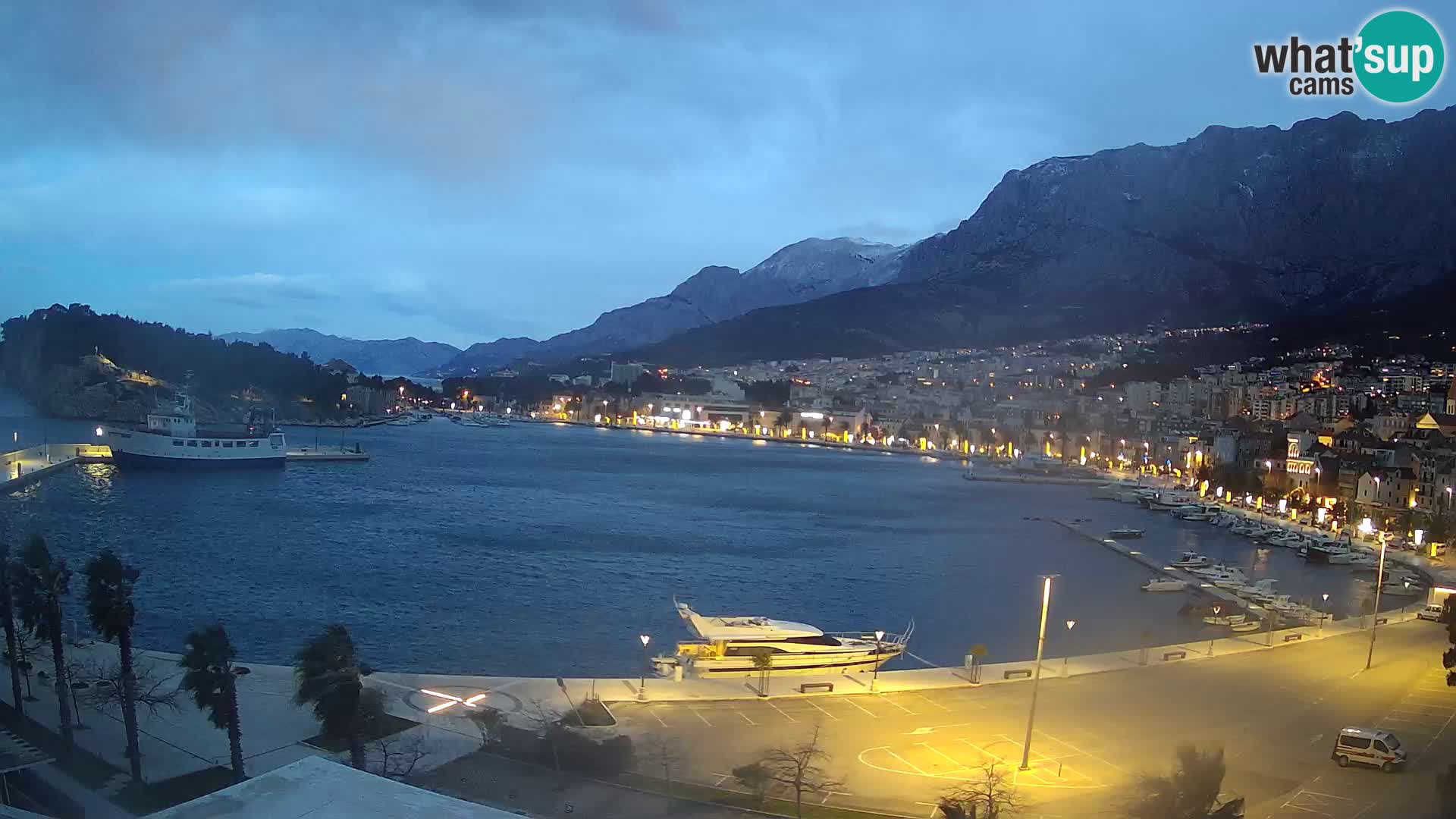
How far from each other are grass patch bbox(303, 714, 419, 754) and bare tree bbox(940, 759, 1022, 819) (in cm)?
422

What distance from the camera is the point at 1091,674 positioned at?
1129 centimetres

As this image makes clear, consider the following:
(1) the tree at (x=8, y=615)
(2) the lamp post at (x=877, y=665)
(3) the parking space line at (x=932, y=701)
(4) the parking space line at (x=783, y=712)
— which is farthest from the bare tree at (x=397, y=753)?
(3) the parking space line at (x=932, y=701)

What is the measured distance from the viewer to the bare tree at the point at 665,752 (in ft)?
25.0

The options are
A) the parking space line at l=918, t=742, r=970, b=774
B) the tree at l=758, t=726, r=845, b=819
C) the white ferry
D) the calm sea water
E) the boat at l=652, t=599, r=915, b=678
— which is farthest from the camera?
the white ferry

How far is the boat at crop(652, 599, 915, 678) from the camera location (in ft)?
38.9

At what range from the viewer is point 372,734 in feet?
25.1

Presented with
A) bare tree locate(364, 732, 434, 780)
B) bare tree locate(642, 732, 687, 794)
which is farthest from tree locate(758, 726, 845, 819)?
bare tree locate(364, 732, 434, 780)

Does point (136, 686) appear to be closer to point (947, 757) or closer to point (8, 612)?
point (8, 612)

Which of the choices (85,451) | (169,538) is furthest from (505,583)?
(85,451)

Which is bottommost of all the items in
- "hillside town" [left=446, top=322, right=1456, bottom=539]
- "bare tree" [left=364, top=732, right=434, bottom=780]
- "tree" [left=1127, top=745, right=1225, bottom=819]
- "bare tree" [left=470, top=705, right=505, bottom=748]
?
"bare tree" [left=364, top=732, right=434, bottom=780]

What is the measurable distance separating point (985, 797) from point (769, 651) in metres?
5.27

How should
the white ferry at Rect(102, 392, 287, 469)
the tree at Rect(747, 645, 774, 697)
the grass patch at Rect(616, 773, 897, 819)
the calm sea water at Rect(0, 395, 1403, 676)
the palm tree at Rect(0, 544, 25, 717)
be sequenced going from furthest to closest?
the white ferry at Rect(102, 392, 287, 469) < the calm sea water at Rect(0, 395, 1403, 676) < the tree at Rect(747, 645, 774, 697) < the palm tree at Rect(0, 544, 25, 717) < the grass patch at Rect(616, 773, 897, 819)

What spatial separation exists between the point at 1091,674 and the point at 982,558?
1279 cm

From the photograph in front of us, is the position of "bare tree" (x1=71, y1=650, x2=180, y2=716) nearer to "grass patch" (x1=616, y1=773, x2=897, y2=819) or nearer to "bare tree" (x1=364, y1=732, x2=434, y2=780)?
"bare tree" (x1=364, y1=732, x2=434, y2=780)
